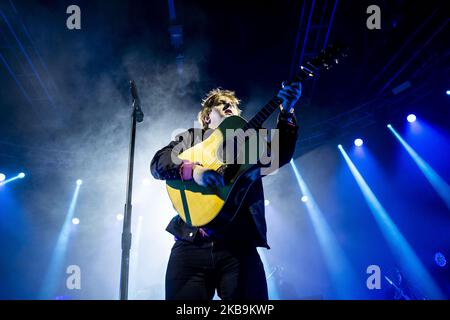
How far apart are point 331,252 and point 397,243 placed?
1695mm

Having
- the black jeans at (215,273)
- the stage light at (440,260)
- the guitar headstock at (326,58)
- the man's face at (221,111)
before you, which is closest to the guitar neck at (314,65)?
the guitar headstock at (326,58)

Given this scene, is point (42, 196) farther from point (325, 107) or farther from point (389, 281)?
point (389, 281)

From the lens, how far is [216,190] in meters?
2.19

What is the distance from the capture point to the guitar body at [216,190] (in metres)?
2.08

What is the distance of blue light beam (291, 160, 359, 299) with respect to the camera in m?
8.88

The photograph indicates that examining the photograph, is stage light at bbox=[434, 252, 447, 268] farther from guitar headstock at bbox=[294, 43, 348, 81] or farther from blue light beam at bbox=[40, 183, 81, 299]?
blue light beam at bbox=[40, 183, 81, 299]

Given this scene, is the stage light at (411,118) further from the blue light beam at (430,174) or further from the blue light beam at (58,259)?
the blue light beam at (58,259)

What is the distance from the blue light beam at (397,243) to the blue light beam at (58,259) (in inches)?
299

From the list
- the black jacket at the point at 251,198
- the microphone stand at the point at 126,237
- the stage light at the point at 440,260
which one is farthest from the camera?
the stage light at the point at 440,260

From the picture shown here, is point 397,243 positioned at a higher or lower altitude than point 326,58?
lower

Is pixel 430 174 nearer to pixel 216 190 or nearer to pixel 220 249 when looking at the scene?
pixel 216 190

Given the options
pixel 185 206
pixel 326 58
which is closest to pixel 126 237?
pixel 185 206

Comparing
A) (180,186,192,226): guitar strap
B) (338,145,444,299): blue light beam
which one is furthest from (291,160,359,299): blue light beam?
(180,186,192,226): guitar strap

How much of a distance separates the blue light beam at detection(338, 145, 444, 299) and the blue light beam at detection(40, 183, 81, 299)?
7.59 metres
